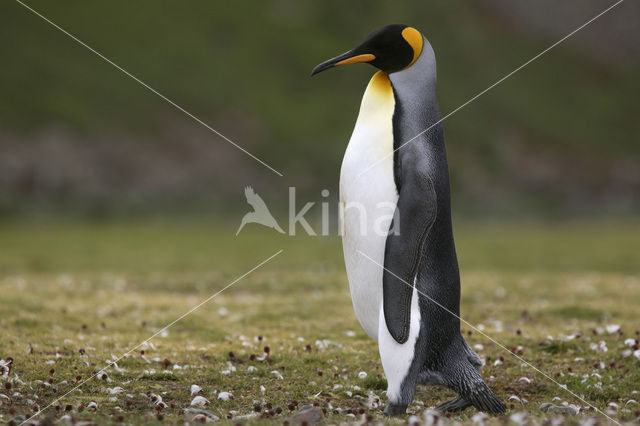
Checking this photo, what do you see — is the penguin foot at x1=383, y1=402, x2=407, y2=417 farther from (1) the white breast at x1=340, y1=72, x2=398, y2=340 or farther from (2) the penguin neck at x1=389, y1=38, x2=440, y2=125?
(2) the penguin neck at x1=389, y1=38, x2=440, y2=125

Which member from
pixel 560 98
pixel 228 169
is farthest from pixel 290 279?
pixel 560 98

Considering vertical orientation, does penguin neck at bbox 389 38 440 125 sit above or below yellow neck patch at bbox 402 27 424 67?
below

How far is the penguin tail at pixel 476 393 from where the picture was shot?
19.2ft

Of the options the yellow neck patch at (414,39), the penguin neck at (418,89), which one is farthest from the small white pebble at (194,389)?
the yellow neck patch at (414,39)

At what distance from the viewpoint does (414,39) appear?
20.2ft

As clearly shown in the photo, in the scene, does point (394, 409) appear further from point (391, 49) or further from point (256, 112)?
point (256, 112)

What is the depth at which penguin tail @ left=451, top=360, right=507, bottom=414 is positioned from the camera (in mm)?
5867

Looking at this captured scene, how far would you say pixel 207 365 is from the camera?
23.8 feet

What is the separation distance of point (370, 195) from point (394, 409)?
189 centimetres

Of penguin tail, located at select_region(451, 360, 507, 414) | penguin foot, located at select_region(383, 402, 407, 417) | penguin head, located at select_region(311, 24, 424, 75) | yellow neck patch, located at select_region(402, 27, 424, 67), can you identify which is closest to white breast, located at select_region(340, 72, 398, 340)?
penguin head, located at select_region(311, 24, 424, 75)

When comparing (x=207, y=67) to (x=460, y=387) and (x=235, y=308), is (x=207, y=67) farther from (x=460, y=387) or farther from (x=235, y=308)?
(x=460, y=387)

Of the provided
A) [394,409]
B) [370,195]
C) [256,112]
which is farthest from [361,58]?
[256,112]

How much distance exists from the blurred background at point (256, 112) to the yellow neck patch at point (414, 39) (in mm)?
34591

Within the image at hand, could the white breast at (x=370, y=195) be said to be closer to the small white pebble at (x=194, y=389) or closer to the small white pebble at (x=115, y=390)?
the small white pebble at (x=194, y=389)
